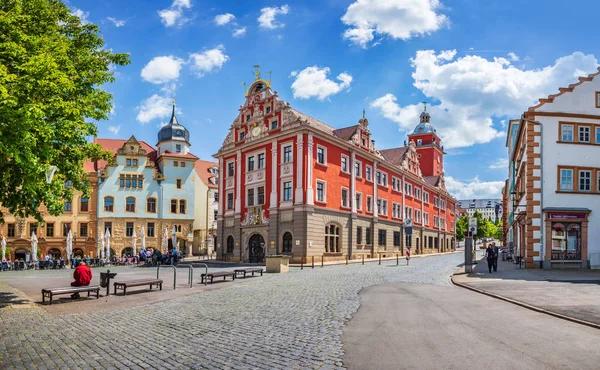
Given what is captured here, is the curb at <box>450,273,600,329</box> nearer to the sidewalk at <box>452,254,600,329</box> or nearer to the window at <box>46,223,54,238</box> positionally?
the sidewalk at <box>452,254,600,329</box>

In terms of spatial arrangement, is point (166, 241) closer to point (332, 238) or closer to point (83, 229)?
point (83, 229)

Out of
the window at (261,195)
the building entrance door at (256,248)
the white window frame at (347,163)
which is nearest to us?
the building entrance door at (256,248)

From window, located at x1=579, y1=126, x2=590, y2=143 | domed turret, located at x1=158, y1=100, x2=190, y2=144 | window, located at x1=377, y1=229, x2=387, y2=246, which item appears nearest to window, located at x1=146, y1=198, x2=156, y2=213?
domed turret, located at x1=158, y1=100, x2=190, y2=144

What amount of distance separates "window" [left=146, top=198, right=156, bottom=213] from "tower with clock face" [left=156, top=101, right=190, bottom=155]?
23.5ft

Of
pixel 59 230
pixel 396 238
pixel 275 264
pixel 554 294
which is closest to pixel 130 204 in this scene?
pixel 59 230

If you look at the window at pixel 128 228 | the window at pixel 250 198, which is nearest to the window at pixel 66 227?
the window at pixel 128 228

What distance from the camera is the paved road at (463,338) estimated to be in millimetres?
7621

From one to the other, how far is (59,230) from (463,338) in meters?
59.6

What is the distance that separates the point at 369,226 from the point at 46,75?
40.6m

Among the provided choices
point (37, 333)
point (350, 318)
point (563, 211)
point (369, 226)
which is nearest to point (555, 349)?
point (350, 318)

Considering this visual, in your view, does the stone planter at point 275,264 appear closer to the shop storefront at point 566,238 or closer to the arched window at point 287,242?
the arched window at point 287,242

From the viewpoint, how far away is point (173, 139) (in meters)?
65.5

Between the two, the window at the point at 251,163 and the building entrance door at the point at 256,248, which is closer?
the building entrance door at the point at 256,248

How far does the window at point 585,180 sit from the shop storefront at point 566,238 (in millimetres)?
1644
